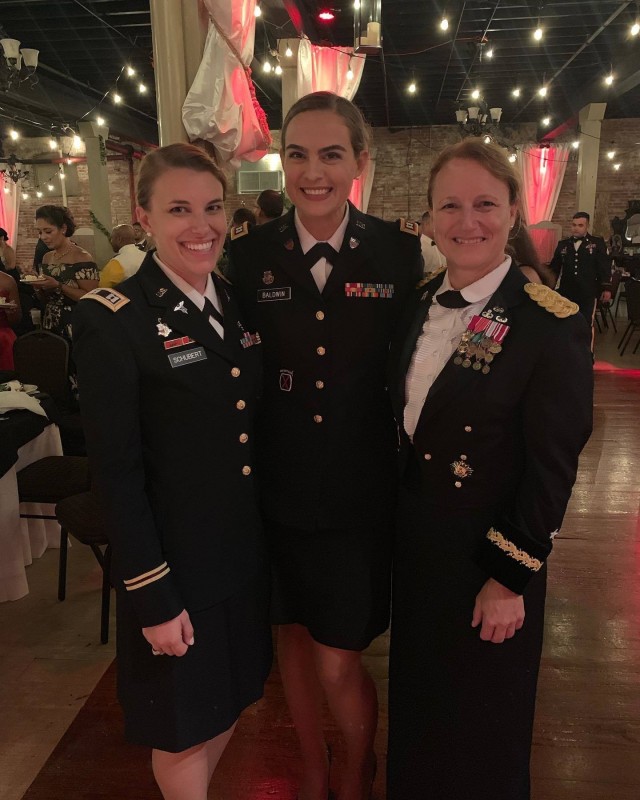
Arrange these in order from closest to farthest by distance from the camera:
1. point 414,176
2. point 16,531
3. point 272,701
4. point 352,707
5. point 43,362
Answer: point 352,707
point 272,701
point 16,531
point 43,362
point 414,176

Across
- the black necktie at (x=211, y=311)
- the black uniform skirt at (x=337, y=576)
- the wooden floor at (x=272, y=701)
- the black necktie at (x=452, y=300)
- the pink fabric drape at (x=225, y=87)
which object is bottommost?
the wooden floor at (x=272, y=701)

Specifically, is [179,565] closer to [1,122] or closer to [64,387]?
[64,387]

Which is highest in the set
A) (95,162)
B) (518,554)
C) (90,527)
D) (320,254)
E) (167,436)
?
(95,162)

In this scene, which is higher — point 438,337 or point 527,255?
point 527,255

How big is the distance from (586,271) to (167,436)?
304 inches

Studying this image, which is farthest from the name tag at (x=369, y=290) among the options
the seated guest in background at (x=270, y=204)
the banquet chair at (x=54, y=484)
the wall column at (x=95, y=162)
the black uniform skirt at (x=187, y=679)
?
the wall column at (x=95, y=162)

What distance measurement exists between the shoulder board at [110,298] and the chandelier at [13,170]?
42.8 ft

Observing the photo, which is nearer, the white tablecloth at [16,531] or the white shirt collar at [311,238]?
the white shirt collar at [311,238]

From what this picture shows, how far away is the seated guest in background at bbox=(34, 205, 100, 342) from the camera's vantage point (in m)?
4.37

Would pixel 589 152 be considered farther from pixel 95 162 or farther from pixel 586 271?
pixel 95 162

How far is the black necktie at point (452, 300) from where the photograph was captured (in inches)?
53.1

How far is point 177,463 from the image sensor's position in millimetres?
1287

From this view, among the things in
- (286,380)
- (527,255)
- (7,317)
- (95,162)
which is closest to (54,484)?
(286,380)

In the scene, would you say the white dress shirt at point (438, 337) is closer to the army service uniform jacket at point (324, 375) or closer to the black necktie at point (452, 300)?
the black necktie at point (452, 300)
